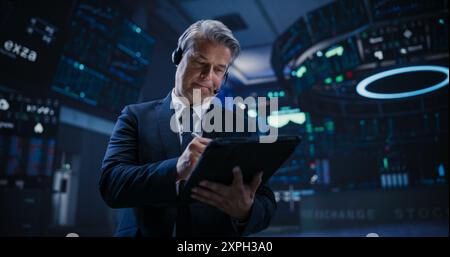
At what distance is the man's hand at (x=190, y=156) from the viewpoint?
29.4 inches

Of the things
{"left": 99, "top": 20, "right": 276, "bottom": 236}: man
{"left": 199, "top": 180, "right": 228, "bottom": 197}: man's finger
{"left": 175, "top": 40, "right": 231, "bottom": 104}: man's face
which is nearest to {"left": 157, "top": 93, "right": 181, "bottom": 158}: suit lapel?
{"left": 99, "top": 20, "right": 276, "bottom": 236}: man

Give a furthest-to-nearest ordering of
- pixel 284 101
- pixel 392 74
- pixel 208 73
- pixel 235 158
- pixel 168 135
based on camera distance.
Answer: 1. pixel 284 101
2. pixel 392 74
3. pixel 208 73
4. pixel 168 135
5. pixel 235 158

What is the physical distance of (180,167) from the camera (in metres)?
0.78

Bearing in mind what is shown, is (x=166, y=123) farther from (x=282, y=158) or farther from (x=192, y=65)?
(x=282, y=158)

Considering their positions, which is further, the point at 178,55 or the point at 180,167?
the point at 178,55

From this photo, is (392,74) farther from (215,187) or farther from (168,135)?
(215,187)

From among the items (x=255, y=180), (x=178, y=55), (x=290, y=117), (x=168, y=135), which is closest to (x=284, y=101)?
(x=290, y=117)

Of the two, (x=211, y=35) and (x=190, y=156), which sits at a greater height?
(x=211, y=35)

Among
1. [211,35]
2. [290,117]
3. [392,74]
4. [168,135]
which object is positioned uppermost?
[290,117]

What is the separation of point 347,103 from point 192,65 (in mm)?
4557

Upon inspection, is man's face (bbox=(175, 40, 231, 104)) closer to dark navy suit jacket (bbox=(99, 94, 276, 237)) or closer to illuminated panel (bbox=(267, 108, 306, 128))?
dark navy suit jacket (bbox=(99, 94, 276, 237))

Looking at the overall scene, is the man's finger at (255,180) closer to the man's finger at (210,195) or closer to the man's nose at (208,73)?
the man's finger at (210,195)

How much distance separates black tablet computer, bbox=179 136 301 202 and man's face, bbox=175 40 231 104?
1.18ft

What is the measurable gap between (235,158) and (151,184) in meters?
0.20
